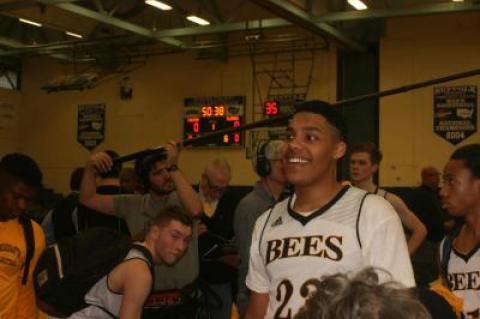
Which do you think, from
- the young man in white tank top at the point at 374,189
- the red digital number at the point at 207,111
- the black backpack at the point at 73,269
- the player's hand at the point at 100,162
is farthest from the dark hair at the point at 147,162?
the red digital number at the point at 207,111

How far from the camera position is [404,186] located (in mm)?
11367

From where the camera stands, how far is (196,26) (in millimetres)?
11891

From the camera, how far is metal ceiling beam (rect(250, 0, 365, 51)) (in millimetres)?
9370

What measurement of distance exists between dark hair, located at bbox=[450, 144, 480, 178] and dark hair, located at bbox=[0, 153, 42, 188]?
86.8 inches

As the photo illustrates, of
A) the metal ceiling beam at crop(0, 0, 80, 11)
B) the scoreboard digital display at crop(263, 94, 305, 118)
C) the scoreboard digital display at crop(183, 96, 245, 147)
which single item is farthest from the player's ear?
the scoreboard digital display at crop(183, 96, 245, 147)

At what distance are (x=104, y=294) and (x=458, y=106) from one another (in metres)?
9.05

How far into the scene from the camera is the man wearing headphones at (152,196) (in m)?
4.28

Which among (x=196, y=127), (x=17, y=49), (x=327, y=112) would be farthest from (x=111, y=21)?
(x=327, y=112)

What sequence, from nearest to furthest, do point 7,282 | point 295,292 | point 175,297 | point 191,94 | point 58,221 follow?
1. point 295,292
2. point 7,282
3. point 175,297
4. point 58,221
5. point 191,94

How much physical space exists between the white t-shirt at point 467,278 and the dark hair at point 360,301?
6.01ft

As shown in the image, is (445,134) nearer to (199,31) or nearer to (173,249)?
(199,31)

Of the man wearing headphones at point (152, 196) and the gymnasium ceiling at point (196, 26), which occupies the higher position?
the gymnasium ceiling at point (196, 26)

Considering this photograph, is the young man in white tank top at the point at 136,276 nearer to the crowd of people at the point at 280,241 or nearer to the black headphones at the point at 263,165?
the crowd of people at the point at 280,241

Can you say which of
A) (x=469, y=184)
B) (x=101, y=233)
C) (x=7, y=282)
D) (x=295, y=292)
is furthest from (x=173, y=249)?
(x=469, y=184)
